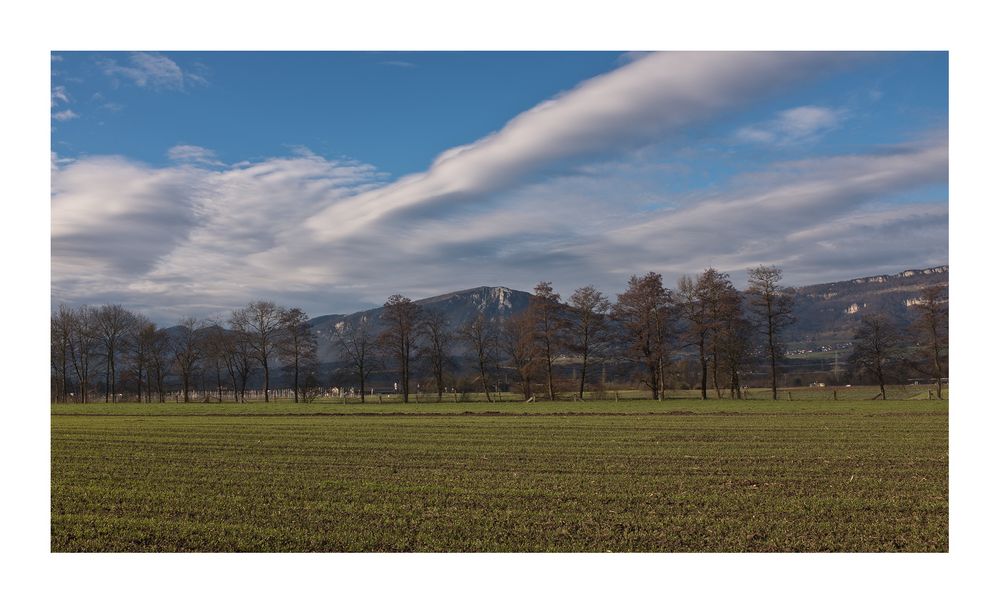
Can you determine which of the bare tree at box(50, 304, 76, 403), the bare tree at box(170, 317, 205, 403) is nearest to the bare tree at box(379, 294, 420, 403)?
the bare tree at box(170, 317, 205, 403)

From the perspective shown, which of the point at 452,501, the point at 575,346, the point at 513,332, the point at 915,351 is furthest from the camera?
the point at 513,332

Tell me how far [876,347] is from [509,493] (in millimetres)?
61252

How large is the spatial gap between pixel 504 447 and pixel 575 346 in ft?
Result: 137

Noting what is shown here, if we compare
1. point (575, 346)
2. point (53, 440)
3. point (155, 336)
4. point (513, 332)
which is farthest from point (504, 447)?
point (155, 336)

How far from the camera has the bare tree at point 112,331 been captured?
6669 cm

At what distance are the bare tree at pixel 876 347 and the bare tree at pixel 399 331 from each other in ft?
137

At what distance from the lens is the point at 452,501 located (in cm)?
1242

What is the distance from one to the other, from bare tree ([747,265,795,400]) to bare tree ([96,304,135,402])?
194 ft

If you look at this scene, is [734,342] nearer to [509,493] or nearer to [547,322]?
[547,322]

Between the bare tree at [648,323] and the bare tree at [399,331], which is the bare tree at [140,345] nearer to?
the bare tree at [399,331]

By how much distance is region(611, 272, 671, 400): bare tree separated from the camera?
58.3m

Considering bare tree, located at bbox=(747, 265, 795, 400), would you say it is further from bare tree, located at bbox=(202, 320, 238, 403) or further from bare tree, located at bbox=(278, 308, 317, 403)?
bare tree, located at bbox=(202, 320, 238, 403)

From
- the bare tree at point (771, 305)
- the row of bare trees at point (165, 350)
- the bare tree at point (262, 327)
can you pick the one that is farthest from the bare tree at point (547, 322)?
the bare tree at point (262, 327)
